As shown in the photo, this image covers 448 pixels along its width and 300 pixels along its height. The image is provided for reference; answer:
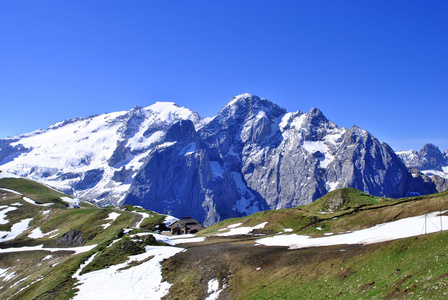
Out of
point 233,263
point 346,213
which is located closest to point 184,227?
point 346,213

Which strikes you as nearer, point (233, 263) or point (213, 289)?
point (213, 289)

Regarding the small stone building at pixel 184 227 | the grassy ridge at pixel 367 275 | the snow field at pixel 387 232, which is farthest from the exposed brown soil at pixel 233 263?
the small stone building at pixel 184 227

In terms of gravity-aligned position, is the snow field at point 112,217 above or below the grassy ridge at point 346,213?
above

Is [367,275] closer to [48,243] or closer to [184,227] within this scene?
[184,227]

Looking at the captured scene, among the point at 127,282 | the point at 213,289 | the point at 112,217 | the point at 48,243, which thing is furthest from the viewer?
the point at 112,217

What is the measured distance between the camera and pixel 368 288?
71.8 feet

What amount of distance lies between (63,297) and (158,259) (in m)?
13.7

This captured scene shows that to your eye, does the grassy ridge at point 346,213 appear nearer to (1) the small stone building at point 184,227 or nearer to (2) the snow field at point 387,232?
(2) the snow field at point 387,232

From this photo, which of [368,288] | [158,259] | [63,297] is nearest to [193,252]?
[158,259]

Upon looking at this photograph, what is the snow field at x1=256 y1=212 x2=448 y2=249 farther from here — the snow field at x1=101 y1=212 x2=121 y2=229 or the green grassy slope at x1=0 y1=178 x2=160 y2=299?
the snow field at x1=101 y1=212 x2=121 y2=229

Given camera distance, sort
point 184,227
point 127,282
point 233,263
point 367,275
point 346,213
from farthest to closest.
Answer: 1. point 184,227
2. point 346,213
3. point 127,282
4. point 233,263
5. point 367,275

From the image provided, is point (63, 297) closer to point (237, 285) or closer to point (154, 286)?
point (154, 286)

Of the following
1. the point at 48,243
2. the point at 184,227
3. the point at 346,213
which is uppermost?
the point at 346,213

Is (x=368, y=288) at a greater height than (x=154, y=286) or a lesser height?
greater
